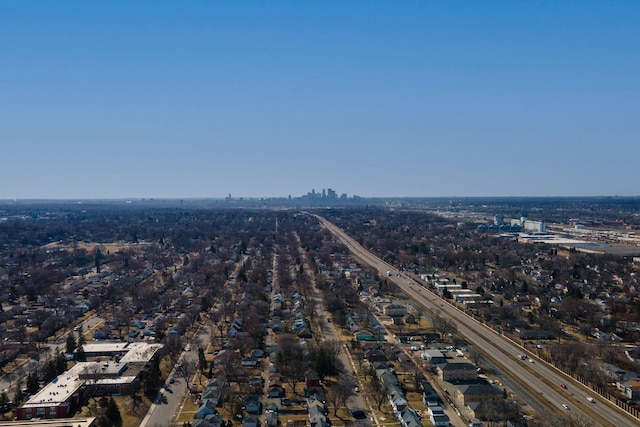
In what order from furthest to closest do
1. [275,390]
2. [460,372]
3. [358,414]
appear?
[460,372]
[275,390]
[358,414]

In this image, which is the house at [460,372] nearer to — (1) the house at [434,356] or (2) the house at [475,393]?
(1) the house at [434,356]

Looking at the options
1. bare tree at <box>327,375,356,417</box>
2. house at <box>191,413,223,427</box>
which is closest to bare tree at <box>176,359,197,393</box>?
house at <box>191,413,223,427</box>

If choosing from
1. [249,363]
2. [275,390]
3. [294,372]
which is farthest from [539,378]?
[249,363]

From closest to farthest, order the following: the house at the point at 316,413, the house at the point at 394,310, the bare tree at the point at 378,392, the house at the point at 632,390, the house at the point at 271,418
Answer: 1. the house at the point at 316,413
2. the house at the point at 271,418
3. the bare tree at the point at 378,392
4. the house at the point at 632,390
5. the house at the point at 394,310

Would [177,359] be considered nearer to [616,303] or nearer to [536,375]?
[536,375]

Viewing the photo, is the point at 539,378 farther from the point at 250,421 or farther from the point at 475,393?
the point at 250,421

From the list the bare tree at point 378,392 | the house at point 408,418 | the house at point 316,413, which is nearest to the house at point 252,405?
the house at point 316,413

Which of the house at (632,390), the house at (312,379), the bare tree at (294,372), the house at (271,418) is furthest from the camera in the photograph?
the bare tree at (294,372)

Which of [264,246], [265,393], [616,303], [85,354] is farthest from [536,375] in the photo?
[264,246]
